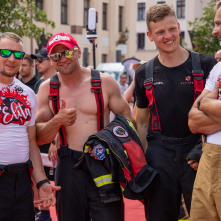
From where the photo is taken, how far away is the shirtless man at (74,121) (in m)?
3.98

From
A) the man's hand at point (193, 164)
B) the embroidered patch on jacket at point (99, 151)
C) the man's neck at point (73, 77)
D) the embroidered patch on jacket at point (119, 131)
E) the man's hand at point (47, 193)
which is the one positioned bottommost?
the man's hand at point (47, 193)

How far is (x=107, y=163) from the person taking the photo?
3.81m

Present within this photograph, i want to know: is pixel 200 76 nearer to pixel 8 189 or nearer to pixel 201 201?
pixel 201 201

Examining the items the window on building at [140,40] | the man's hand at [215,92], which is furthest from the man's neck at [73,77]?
the window on building at [140,40]

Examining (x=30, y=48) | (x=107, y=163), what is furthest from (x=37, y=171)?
(x=30, y=48)

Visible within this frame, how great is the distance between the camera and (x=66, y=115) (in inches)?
151

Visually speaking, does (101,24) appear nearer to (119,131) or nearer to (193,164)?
(119,131)

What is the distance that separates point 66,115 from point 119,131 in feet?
1.61

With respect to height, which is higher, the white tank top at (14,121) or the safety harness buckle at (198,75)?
the safety harness buckle at (198,75)

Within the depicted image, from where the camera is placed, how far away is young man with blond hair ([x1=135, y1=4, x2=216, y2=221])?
377 cm

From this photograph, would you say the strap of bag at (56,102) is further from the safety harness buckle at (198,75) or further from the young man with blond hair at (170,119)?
the safety harness buckle at (198,75)

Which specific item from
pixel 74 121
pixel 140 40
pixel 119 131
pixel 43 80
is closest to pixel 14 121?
pixel 74 121

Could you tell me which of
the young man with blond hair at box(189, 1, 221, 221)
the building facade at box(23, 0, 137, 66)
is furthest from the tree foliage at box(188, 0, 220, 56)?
the young man with blond hair at box(189, 1, 221, 221)

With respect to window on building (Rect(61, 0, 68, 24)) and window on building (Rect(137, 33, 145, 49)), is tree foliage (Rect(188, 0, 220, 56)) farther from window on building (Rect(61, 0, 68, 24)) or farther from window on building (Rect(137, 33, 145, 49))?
window on building (Rect(137, 33, 145, 49))
